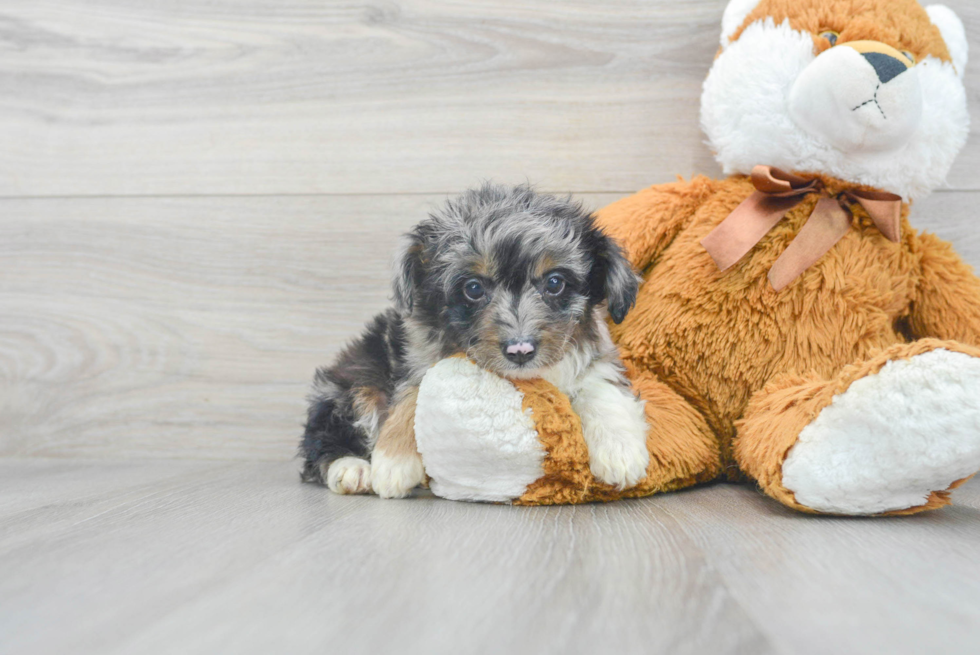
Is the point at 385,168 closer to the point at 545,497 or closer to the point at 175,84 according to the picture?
the point at 175,84

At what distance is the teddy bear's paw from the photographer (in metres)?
1.71

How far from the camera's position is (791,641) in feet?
2.71

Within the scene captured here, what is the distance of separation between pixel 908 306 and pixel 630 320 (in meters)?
0.70

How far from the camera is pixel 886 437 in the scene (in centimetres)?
129

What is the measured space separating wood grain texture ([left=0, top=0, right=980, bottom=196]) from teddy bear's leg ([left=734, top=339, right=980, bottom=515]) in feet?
3.53

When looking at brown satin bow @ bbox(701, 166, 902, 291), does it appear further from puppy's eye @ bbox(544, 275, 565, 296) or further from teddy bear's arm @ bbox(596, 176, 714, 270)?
puppy's eye @ bbox(544, 275, 565, 296)

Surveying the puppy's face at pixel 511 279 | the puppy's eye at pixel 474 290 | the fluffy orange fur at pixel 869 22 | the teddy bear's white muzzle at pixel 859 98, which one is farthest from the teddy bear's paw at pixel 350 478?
the fluffy orange fur at pixel 869 22

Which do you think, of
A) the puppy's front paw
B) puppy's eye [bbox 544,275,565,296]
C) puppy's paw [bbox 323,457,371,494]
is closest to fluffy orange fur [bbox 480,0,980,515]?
the puppy's front paw

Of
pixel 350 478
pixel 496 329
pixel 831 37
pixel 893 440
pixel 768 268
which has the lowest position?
pixel 350 478

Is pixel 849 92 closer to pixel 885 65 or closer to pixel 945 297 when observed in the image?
pixel 885 65

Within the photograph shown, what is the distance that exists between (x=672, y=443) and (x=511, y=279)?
1.80 feet

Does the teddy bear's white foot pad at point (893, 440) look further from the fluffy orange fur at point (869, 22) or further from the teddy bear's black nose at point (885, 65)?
the fluffy orange fur at point (869, 22)

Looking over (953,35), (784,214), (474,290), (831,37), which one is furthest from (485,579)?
(953,35)

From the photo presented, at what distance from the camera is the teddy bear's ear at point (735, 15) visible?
6.11 feet
